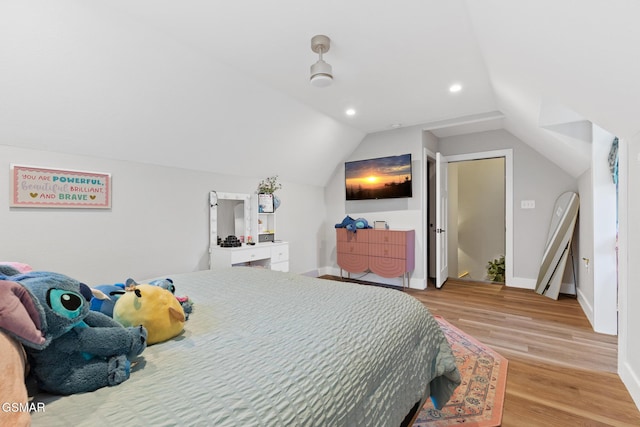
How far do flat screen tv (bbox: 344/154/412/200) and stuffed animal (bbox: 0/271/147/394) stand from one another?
402cm

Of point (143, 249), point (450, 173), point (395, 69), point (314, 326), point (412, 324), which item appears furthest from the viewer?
point (450, 173)

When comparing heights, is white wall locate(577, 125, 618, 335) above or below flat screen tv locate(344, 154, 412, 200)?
below

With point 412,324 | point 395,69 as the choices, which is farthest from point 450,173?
point 412,324

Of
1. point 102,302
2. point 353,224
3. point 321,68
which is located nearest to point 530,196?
point 353,224

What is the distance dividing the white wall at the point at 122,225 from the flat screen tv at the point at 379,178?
5.74ft

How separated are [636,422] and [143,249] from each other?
3755 millimetres

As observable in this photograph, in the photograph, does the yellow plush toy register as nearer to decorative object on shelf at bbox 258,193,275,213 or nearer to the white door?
decorative object on shelf at bbox 258,193,275,213

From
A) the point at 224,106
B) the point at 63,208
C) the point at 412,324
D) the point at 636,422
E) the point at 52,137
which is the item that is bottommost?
the point at 636,422

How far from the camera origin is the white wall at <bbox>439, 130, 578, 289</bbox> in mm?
4012

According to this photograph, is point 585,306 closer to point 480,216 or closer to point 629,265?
point 629,265

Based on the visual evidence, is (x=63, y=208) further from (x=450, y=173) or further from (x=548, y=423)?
(x=450, y=173)

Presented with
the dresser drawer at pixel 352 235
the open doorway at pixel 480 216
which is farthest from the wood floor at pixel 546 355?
the open doorway at pixel 480 216

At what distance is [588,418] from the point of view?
63.6 inches

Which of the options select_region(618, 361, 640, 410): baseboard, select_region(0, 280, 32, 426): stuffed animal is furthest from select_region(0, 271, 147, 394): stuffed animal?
select_region(618, 361, 640, 410): baseboard
